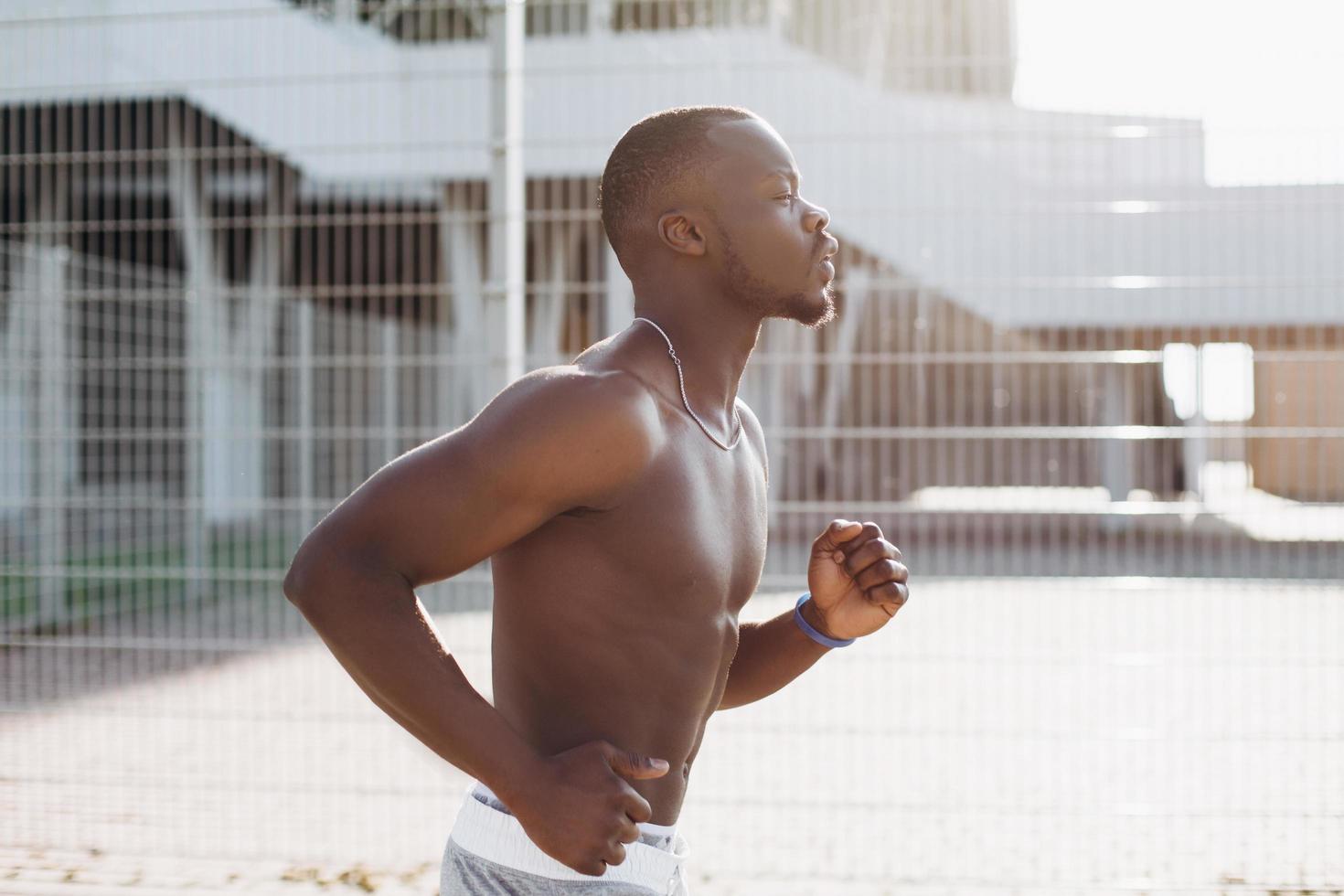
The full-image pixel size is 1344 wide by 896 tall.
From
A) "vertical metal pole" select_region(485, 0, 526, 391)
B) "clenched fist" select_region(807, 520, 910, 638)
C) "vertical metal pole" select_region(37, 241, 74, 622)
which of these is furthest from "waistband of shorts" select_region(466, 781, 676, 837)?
"vertical metal pole" select_region(37, 241, 74, 622)

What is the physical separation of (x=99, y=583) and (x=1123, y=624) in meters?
7.96

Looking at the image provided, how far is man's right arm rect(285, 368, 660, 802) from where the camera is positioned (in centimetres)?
117

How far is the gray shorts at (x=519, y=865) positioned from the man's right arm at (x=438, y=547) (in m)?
0.22

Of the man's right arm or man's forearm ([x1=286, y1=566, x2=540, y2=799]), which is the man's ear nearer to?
the man's right arm

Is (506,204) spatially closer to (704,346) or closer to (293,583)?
(704,346)

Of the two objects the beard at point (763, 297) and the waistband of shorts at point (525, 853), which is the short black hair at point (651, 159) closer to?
the beard at point (763, 297)

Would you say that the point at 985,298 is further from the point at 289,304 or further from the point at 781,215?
the point at 289,304

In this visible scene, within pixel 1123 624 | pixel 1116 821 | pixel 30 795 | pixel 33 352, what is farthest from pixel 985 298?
pixel 33 352

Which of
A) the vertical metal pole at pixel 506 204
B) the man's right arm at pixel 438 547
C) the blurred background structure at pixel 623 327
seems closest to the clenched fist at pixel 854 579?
the man's right arm at pixel 438 547

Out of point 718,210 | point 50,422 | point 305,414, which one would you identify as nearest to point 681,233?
point 718,210

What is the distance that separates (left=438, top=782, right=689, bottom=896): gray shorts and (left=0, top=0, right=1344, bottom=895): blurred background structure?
109 inches

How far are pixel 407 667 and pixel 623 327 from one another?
301 inches

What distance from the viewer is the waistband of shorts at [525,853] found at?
1.37 meters

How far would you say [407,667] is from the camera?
46.3 inches
